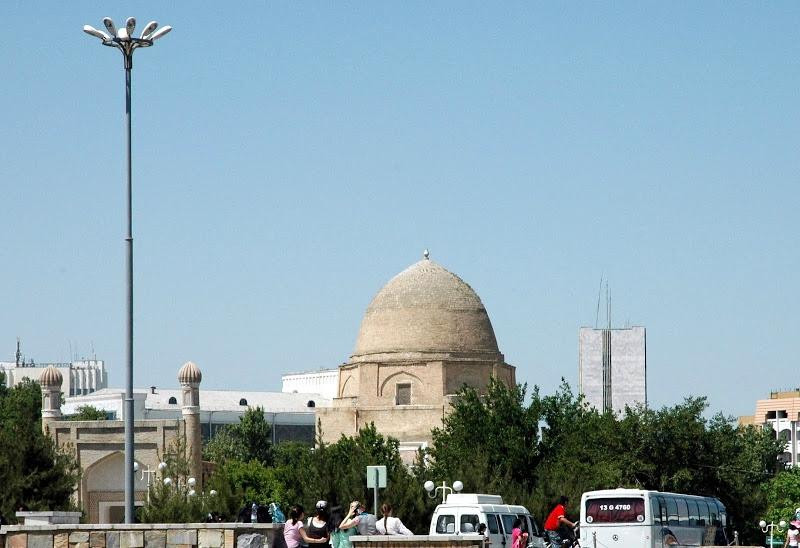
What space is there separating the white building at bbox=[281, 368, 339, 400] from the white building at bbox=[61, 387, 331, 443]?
16693 millimetres

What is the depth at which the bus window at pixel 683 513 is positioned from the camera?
102ft

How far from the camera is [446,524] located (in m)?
28.5

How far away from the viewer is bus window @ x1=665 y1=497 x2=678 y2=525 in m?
30.3

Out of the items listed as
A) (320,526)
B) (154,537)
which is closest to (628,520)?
(320,526)

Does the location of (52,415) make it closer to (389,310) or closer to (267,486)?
(267,486)

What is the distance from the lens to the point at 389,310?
6450 centimetres

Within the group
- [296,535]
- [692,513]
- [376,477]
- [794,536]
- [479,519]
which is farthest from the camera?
[692,513]

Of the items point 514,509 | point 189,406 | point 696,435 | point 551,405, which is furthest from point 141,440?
point 514,509

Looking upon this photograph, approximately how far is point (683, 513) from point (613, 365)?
55.9 m

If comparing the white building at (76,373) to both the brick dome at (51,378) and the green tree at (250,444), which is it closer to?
the green tree at (250,444)

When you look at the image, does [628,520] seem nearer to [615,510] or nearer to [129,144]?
[615,510]

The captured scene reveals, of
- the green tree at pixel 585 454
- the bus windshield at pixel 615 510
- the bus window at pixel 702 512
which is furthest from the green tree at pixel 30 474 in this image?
the bus window at pixel 702 512

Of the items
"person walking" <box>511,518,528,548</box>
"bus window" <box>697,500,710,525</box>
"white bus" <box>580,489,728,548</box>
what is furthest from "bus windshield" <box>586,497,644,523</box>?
"bus window" <box>697,500,710,525</box>

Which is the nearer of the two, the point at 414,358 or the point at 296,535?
the point at 296,535
